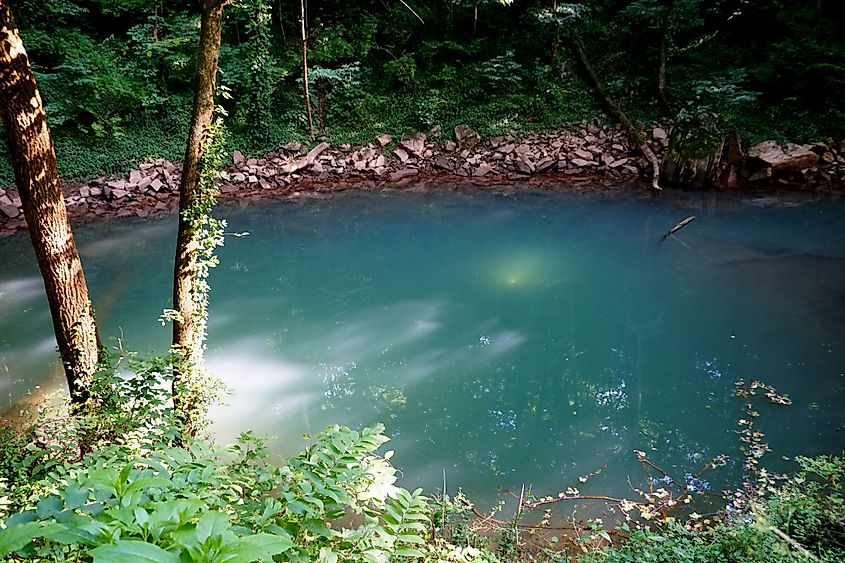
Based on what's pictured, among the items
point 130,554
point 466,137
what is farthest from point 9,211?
point 130,554

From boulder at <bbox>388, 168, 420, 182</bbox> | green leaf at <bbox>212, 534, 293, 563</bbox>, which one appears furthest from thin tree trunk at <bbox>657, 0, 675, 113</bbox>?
green leaf at <bbox>212, 534, 293, 563</bbox>

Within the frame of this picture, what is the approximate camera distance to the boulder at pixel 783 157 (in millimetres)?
9555

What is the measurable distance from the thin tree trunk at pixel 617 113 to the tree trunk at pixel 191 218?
8.43m

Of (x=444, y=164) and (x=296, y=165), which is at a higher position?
(x=296, y=165)

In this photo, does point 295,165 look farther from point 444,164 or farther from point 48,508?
point 48,508

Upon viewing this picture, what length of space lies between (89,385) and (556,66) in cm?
1153

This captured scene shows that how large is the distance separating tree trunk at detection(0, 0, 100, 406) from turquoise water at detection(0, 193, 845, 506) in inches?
55.6

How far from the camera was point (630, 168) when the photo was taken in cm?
1048

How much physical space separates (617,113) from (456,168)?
3.53 metres

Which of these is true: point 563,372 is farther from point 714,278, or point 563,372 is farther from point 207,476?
point 207,476

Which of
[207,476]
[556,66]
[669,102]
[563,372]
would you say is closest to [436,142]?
[556,66]

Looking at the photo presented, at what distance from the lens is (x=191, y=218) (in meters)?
3.69

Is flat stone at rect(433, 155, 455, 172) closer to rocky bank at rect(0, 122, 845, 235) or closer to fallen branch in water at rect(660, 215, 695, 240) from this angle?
rocky bank at rect(0, 122, 845, 235)

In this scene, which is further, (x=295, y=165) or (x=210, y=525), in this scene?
(x=295, y=165)
